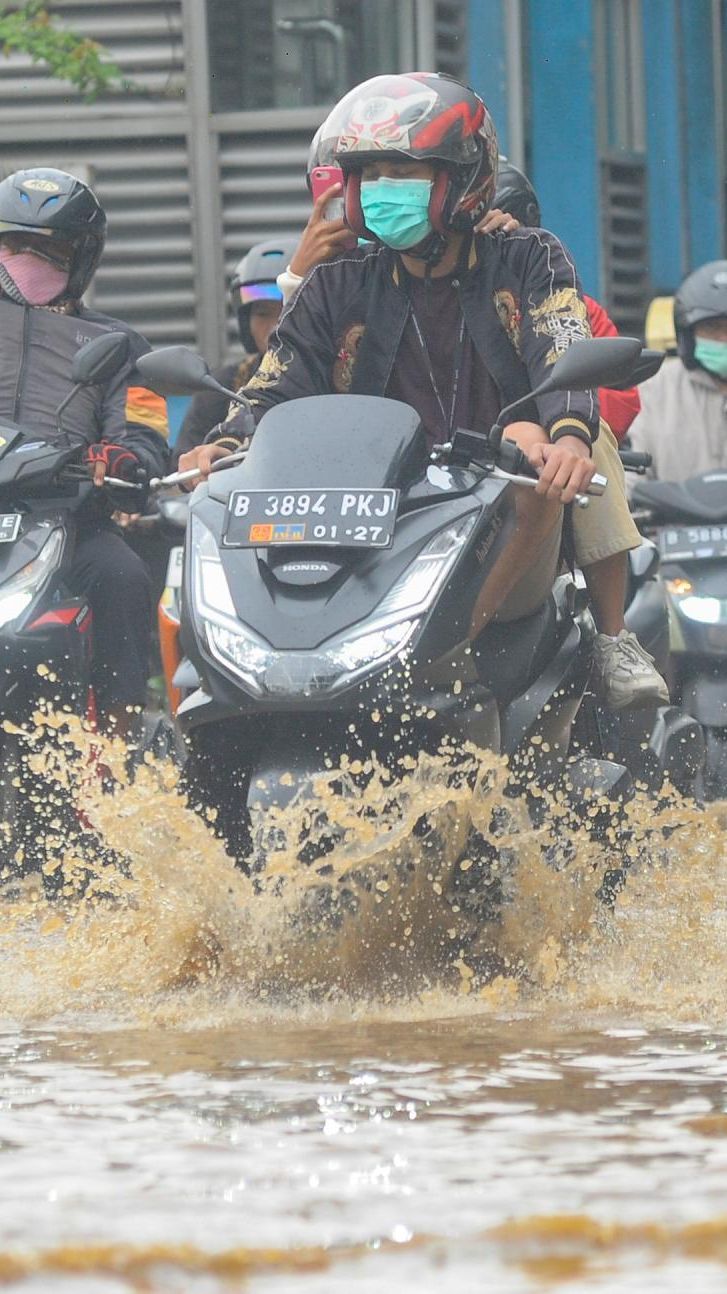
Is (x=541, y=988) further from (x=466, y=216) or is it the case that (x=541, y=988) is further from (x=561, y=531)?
(x=466, y=216)

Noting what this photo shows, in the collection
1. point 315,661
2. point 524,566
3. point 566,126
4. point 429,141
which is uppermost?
point 566,126

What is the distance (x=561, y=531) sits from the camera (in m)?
5.38

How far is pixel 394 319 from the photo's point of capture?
5395mm

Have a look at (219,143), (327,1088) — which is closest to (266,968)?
(327,1088)

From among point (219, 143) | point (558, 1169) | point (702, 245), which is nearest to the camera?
point (558, 1169)

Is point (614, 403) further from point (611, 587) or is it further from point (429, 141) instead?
point (429, 141)

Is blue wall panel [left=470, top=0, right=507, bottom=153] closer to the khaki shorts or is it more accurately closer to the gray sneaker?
the khaki shorts

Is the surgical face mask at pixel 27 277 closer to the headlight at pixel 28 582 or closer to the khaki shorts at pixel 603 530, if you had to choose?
the headlight at pixel 28 582

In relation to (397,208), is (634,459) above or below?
below

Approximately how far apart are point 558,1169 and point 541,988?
1551 millimetres

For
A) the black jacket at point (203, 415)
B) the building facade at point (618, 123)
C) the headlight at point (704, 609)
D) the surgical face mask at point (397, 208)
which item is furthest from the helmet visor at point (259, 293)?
the building facade at point (618, 123)

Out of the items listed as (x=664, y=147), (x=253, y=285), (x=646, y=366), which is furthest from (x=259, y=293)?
(x=664, y=147)

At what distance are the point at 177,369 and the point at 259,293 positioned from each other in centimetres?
360

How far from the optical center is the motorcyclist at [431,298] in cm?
523
